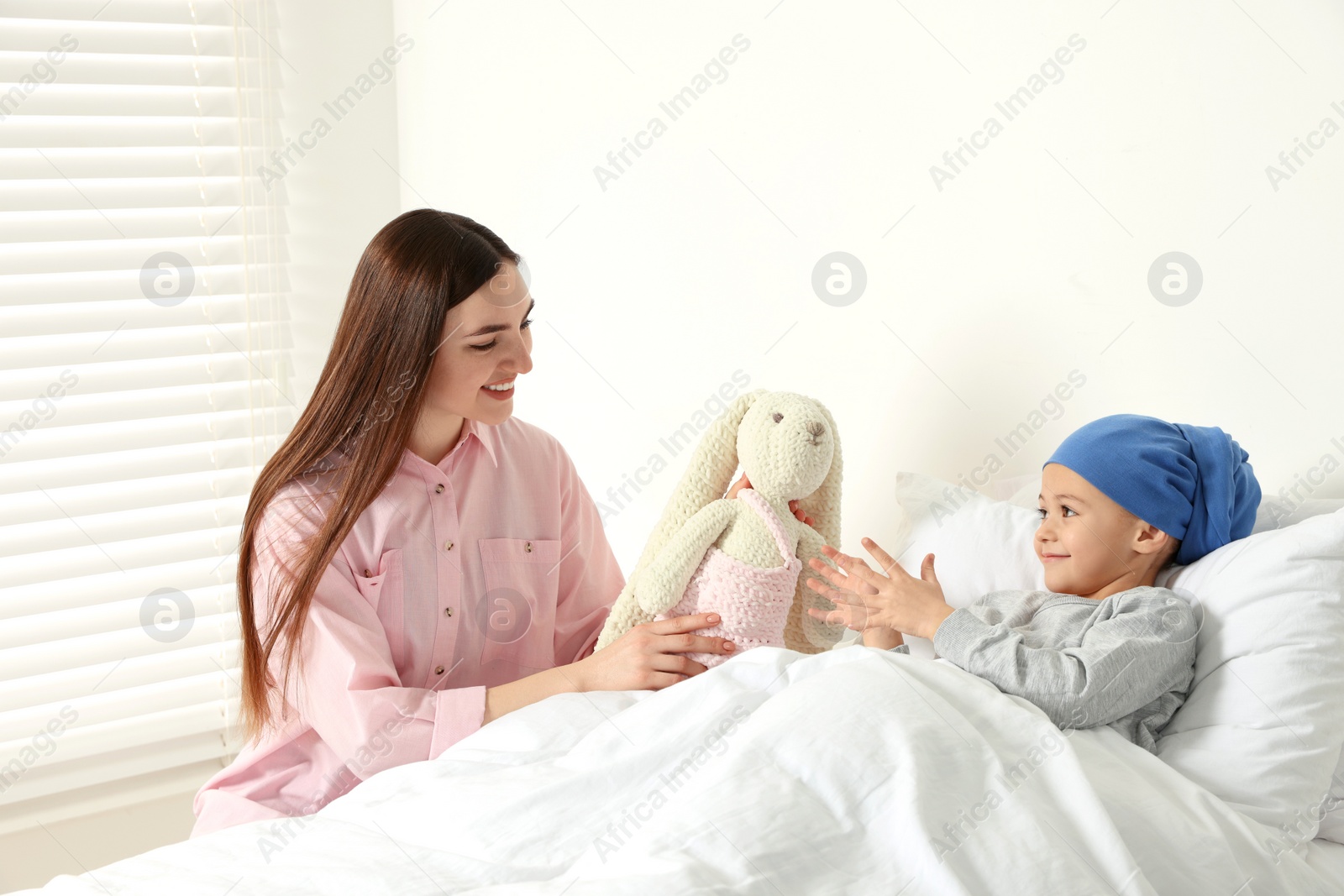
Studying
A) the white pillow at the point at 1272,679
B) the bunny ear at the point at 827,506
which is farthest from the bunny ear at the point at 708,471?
the white pillow at the point at 1272,679

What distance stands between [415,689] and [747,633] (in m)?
0.43

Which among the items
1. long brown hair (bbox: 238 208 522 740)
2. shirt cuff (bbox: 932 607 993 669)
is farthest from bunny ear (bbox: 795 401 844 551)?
long brown hair (bbox: 238 208 522 740)

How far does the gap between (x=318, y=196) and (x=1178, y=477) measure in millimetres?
1969

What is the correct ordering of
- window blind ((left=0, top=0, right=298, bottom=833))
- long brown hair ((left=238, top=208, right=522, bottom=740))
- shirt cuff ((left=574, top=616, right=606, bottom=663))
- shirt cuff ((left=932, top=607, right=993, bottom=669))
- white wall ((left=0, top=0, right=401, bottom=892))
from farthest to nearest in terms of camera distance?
white wall ((left=0, top=0, right=401, bottom=892)), window blind ((left=0, top=0, right=298, bottom=833)), shirt cuff ((left=574, top=616, right=606, bottom=663)), long brown hair ((left=238, top=208, right=522, bottom=740)), shirt cuff ((left=932, top=607, right=993, bottom=669))

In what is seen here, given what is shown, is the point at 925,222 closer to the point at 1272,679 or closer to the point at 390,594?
the point at 1272,679

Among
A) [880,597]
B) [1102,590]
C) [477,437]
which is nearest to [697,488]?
[880,597]

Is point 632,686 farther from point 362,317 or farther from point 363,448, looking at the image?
point 362,317

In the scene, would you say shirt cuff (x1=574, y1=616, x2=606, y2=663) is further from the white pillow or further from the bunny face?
the white pillow

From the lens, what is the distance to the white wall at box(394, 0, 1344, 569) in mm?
1191

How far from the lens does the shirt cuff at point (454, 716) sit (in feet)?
4.21

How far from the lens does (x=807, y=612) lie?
4.31ft

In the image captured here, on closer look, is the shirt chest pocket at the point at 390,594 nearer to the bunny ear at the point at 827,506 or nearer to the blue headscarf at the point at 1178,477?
the bunny ear at the point at 827,506

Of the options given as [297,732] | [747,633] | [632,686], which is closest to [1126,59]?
[747,633]

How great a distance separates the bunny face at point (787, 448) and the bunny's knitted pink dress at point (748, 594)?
31 millimetres
